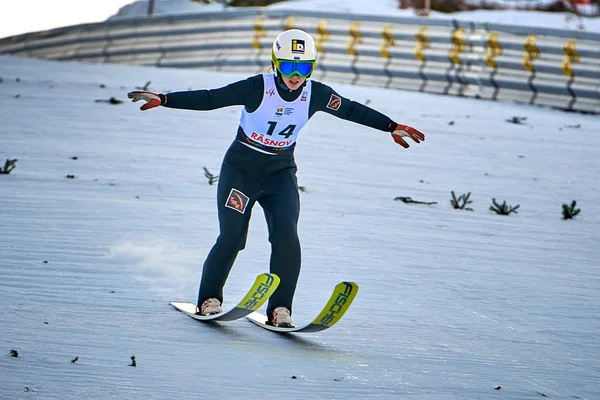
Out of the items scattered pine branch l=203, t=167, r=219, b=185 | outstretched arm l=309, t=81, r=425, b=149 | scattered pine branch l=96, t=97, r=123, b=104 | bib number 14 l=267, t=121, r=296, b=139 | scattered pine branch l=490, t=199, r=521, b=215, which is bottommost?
scattered pine branch l=203, t=167, r=219, b=185

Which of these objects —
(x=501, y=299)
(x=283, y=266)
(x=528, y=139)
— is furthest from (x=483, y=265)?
(x=528, y=139)

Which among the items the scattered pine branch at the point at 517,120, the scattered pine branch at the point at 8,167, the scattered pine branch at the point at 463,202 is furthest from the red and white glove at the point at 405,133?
the scattered pine branch at the point at 517,120

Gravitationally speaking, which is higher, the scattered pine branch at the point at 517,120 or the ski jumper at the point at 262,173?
the scattered pine branch at the point at 517,120

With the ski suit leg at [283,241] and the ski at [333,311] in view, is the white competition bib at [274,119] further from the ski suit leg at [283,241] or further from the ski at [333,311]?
the ski at [333,311]

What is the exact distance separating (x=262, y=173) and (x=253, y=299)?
771mm

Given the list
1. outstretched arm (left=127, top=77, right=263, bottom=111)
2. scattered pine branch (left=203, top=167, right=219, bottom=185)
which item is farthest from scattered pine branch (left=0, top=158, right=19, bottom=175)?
outstretched arm (left=127, top=77, right=263, bottom=111)

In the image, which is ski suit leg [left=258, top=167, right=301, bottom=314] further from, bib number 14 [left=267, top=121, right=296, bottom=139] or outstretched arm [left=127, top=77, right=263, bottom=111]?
outstretched arm [left=127, top=77, right=263, bottom=111]

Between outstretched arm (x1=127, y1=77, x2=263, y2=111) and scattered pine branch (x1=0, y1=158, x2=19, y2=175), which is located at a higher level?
outstretched arm (x1=127, y1=77, x2=263, y2=111)

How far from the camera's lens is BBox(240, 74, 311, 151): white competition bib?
18.4ft

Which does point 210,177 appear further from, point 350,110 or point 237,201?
point 237,201

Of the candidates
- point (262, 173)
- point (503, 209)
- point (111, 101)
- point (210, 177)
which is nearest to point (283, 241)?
point (262, 173)

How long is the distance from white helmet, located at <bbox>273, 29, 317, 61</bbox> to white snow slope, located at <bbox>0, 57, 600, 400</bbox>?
1.50 meters

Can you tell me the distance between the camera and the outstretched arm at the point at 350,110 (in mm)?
5785

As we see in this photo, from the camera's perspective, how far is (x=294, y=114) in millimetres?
5656
